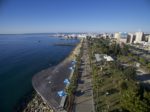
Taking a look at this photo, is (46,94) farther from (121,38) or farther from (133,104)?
(121,38)

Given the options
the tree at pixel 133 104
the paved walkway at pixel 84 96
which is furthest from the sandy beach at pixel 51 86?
the tree at pixel 133 104

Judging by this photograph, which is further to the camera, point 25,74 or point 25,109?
point 25,74

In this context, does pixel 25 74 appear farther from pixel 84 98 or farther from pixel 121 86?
pixel 121 86

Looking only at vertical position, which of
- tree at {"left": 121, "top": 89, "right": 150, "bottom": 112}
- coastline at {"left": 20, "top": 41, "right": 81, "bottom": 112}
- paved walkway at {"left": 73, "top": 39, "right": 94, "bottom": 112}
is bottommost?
coastline at {"left": 20, "top": 41, "right": 81, "bottom": 112}

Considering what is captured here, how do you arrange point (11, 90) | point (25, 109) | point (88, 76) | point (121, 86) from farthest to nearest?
point (88, 76) → point (11, 90) → point (121, 86) → point (25, 109)

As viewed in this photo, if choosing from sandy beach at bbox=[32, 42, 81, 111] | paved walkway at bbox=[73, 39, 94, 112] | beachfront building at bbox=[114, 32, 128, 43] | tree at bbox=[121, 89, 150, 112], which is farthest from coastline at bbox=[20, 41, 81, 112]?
beachfront building at bbox=[114, 32, 128, 43]

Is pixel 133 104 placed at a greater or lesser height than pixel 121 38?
greater

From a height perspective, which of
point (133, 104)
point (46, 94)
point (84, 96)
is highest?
point (133, 104)

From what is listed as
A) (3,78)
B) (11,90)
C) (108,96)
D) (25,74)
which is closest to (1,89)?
(11,90)

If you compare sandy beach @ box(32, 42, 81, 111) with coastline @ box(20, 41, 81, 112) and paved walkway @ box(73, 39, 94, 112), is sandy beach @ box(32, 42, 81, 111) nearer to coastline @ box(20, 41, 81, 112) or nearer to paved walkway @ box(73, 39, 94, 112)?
coastline @ box(20, 41, 81, 112)

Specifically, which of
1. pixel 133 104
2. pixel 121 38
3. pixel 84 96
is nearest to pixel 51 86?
pixel 84 96

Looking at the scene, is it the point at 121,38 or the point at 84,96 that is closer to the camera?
the point at 84,96
